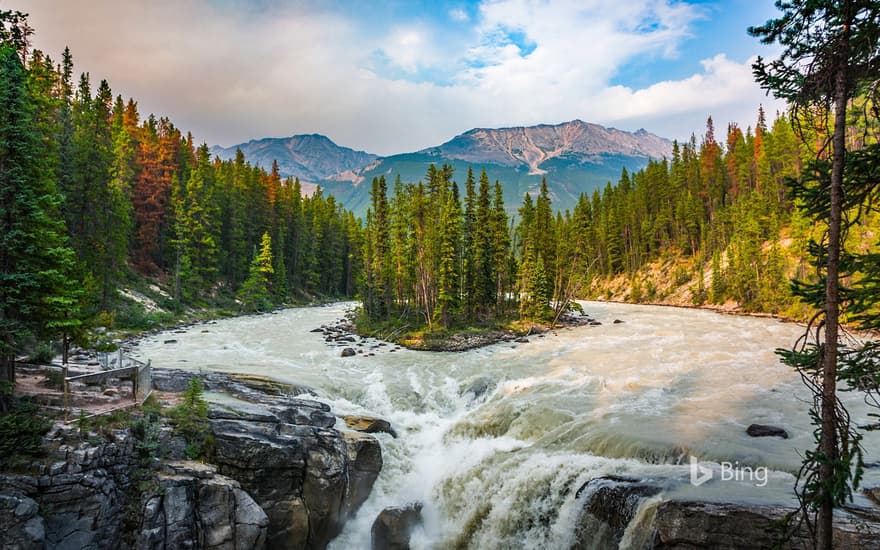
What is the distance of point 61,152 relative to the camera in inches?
1281

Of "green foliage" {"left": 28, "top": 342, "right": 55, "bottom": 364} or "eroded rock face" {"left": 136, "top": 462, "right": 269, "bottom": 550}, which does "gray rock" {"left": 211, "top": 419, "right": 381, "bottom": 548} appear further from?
"green foliage" {"left": 28, "top": 342, "right": 55, "bottom": 364}

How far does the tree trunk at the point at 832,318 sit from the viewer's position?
586cm

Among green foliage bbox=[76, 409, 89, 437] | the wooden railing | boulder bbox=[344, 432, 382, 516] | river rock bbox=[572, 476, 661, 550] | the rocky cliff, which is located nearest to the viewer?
the rocky cliff

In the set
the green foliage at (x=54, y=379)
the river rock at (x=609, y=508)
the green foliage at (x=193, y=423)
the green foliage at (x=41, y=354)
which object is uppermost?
the green foliage at (x=41, y=354)

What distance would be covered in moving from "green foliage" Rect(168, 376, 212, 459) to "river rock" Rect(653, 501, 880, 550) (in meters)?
12.3

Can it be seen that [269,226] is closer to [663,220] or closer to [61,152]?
[61,152]

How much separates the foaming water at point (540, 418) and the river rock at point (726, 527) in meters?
0.63

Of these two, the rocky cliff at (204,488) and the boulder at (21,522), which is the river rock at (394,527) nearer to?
the rocky cliff at (204,488)

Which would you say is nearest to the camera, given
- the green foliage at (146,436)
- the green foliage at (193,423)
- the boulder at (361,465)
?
the green foliage at (146,436)

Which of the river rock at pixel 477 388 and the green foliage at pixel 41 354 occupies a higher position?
the green foliage at pixel 41 354

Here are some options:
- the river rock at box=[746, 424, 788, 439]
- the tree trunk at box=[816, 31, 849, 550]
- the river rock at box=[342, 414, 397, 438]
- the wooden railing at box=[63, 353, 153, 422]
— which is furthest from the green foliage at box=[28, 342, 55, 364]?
the river rock at box=[746, 424, 788, 439]

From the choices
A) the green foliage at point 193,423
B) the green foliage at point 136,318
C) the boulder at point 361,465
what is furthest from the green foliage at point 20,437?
the green foliage at point 136,318

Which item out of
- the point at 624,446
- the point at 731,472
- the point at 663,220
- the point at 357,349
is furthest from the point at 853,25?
the point at 663,220

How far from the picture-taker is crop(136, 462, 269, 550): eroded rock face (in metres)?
10.5
